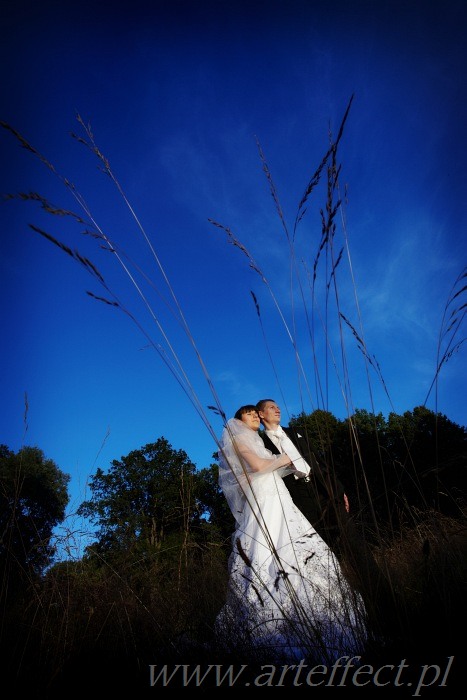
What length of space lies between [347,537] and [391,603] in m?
0.22

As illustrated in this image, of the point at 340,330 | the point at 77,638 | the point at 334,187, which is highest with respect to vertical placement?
the point at 334,187

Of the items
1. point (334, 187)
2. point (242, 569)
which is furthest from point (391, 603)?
point (242, 569)

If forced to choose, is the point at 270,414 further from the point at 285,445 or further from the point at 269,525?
the point at 269,525

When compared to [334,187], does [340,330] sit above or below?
below

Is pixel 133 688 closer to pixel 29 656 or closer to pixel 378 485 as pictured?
pixel 29 656

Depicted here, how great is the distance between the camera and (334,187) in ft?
4.44

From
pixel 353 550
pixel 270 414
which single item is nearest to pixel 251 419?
pixel 270 414

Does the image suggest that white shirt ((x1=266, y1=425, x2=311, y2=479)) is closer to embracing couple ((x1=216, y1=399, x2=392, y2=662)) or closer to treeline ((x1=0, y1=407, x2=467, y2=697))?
embracing couple ((x1=216, y1=399, x2=392, y2=662))

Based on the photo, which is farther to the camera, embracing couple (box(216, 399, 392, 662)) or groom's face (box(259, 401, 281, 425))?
groom's face (box(259, 401, 281, 425))

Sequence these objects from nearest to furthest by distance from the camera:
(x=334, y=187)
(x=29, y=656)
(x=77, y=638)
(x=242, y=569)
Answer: (x=334, y=187) < (x=29, y=656) < (x=77, y=638) < (x=242, y=569)

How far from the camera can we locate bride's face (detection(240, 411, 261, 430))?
424cm

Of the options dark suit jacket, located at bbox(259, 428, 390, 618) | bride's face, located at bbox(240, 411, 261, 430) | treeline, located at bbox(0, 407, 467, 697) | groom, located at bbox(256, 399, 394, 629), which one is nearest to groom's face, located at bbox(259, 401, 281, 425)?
bride's face, located at bbox(240, 411, 261, 430)

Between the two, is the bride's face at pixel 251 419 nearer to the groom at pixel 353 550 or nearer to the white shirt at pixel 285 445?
the white shirt at pixel 285 445

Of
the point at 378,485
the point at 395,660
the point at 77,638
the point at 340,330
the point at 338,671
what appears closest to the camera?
the point at 395,660
